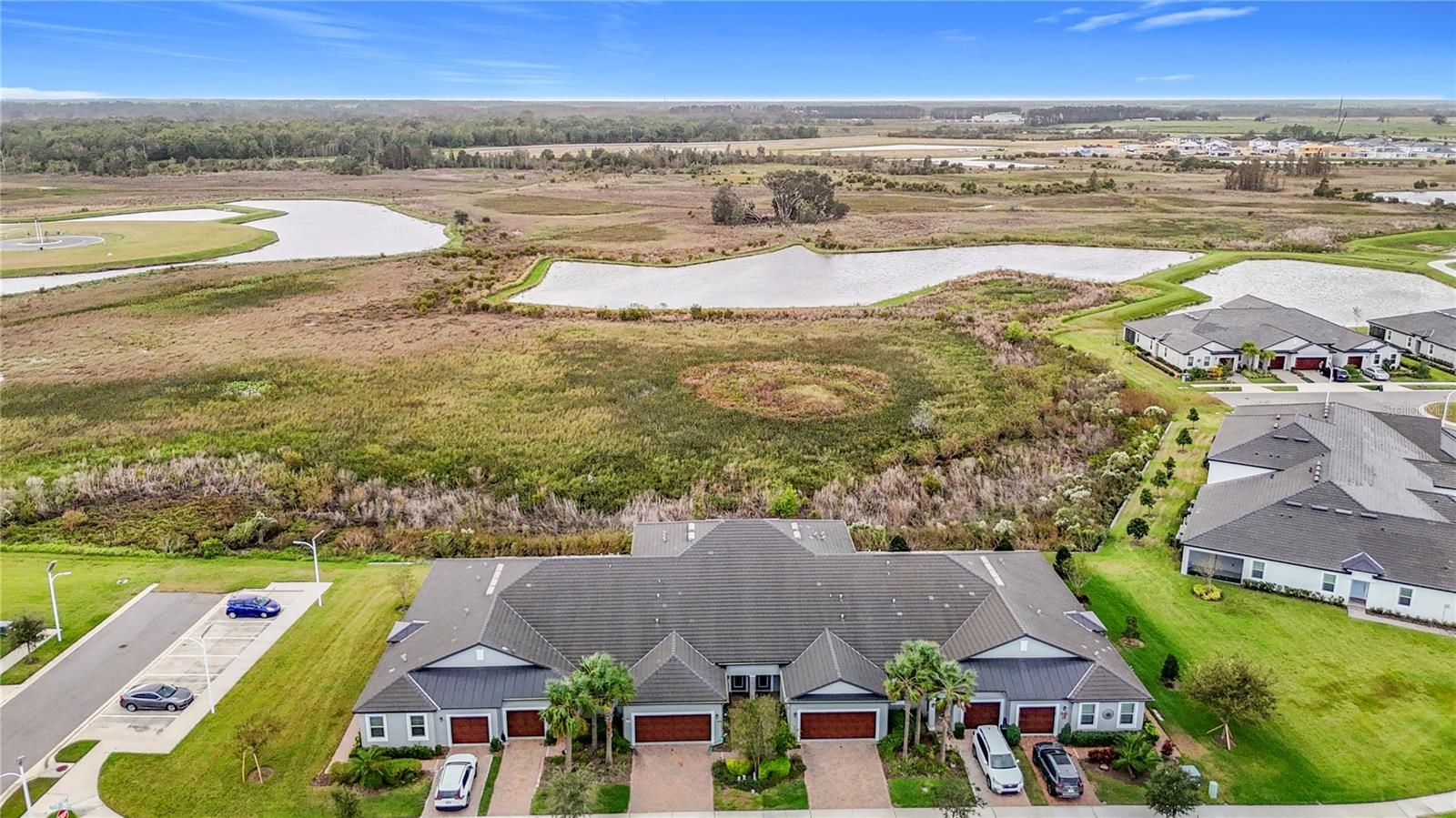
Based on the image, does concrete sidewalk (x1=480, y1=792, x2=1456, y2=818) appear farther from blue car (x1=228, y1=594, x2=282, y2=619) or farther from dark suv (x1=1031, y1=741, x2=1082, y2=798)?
blue car (x1=228, y1=594, x2=282, y2=619)

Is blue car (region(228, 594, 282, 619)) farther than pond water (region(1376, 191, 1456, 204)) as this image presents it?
No

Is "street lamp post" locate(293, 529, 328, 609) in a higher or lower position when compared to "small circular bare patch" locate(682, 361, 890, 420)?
lower

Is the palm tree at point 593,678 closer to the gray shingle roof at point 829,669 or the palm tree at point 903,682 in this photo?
the gray shingle roof at point 829,669

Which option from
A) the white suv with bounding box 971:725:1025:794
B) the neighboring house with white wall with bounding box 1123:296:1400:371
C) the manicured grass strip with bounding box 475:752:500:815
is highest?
the neighboring house with white wall with bounding box 1123:296:1400:371

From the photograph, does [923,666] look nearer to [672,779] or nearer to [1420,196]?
[672,779]

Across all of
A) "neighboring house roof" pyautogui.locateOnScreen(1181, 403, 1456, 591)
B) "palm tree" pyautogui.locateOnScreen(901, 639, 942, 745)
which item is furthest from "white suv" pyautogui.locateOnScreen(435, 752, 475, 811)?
"neighboring house roof" pyautogui.locateOnScreen(1181, 403, 1456, 591)

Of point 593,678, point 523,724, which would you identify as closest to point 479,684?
point 523,724

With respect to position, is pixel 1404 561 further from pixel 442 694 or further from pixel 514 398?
pixel 514 398

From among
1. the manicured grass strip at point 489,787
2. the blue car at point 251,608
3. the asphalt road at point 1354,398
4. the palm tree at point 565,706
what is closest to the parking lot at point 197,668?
the blue car at point 251,608
